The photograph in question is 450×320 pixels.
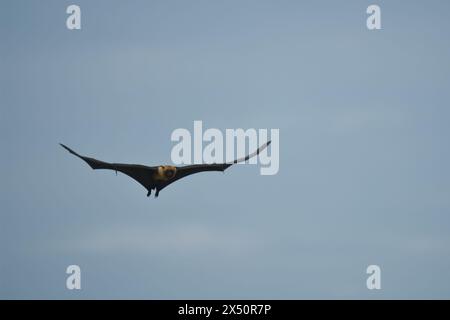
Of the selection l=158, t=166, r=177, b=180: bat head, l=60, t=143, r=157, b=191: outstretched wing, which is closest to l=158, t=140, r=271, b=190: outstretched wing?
l=158, t=166, r=177, b=180: bat head

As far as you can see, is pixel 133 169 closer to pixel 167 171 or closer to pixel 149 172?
pixel 149 172

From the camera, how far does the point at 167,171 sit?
226ft

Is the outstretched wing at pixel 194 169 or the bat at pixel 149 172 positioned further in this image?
the outstretched wing at pixel 194 169

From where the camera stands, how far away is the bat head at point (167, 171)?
68812 mm

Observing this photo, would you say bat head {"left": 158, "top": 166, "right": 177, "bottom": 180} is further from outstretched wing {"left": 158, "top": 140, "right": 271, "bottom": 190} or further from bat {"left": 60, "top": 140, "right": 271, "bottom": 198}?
outstretched wing {"left": 158, "top": 140, "right": 271, "bottom": 190}

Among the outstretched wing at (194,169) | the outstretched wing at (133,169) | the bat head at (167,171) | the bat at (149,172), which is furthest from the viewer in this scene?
the outstretched wing at (194,169)

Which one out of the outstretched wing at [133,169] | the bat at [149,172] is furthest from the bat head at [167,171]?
the outstretched wing at [133,169]

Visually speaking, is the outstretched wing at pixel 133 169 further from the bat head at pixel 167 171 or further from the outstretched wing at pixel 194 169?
the outstretched wing at pixel 194 169

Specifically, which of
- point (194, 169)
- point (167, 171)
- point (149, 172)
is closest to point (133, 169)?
point (149, 172)

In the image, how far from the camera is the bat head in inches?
2709

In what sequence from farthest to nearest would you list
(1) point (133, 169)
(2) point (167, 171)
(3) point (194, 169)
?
(3) point (194, 169), (2) point (167, 171), (1) point (133, 169)
